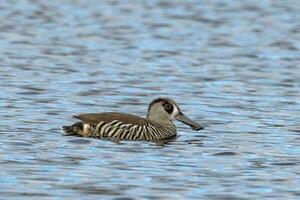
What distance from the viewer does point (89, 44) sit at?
31562mm

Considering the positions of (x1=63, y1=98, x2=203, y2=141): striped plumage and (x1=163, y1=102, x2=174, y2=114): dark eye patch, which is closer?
(x1=63, y1=98, x2=203, y2=141): striped plumage

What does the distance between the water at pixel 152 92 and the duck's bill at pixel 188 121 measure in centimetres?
17


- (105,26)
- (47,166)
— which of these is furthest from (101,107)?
(105,26)

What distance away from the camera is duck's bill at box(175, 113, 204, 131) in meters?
19.2

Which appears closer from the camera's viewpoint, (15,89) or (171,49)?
(15,89)

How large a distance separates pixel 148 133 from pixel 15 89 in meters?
5.50

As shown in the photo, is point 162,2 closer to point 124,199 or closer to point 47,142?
point 47,142

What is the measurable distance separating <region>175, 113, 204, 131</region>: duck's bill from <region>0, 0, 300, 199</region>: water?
17 cm

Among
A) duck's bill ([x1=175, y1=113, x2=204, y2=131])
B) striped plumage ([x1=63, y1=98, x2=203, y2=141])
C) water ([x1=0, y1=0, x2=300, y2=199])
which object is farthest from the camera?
duck's bill ([x1=175, y1=113, x2=204, y2=131])

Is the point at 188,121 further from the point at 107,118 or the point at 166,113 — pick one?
the point at 107,118

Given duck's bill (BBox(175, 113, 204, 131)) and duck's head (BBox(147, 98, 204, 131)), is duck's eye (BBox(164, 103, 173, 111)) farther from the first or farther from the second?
duck's bill (BBox(175, 113, 204, 131))

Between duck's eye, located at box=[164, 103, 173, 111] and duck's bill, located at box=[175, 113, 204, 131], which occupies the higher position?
duck's eye, located at box=[164, 103, 173, 111]

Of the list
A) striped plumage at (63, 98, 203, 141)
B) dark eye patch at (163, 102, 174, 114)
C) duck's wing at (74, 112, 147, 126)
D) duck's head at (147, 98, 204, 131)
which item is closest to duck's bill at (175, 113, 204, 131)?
duck's head at (147, 98, 204, 131)

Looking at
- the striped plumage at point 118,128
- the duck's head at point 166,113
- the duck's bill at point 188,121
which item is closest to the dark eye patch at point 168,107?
the duck's head at point 166,113
